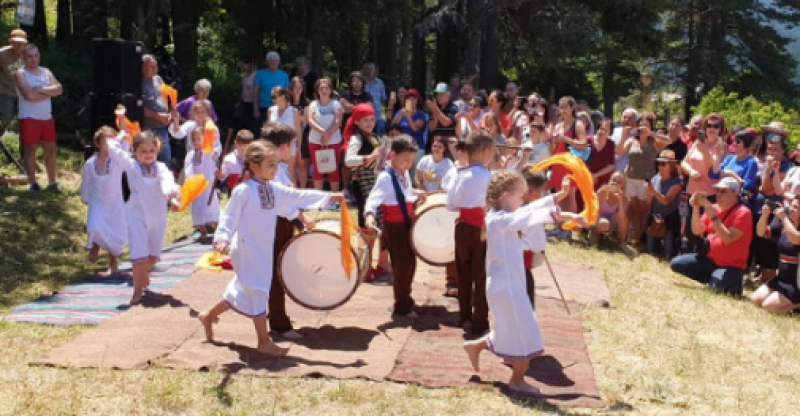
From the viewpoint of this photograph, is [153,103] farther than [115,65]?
Yes

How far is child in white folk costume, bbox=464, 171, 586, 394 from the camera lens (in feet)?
19.0

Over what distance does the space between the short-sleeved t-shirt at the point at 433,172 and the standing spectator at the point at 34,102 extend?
16.9 feet

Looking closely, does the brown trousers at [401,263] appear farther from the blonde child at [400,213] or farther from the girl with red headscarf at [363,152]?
the girl with red headscarf at [363,152]

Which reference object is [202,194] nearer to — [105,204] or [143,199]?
[105,204]

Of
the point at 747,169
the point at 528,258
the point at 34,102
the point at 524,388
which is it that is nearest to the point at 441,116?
the point at 747,169

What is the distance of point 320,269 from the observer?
6.94 m

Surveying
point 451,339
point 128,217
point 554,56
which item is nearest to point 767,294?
point 451,339

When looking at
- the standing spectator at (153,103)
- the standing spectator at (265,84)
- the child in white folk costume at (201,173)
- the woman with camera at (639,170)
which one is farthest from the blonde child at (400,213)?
the standing spectator at (265,84)

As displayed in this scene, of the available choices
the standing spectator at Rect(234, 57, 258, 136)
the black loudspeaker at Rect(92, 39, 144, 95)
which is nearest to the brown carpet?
the black loudspeaker at Rect(92, 39, 144, 95)

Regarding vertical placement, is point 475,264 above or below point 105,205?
below

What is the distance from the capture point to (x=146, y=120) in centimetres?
1192

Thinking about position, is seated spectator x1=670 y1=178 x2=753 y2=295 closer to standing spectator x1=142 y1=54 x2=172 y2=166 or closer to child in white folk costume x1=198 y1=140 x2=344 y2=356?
child in white folk costume x1=198 y1=140 x2=344 y2=356

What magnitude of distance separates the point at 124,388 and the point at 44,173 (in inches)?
342

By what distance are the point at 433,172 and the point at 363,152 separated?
0.76 metres
